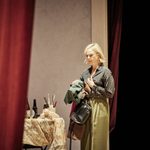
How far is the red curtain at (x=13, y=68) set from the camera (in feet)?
4.78

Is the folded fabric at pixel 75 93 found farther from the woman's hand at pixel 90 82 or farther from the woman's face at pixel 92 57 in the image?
the woman's face at pixel 92 57

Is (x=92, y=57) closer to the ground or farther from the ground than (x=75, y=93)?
farther from the ground

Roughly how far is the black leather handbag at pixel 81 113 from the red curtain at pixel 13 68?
65.9 inches

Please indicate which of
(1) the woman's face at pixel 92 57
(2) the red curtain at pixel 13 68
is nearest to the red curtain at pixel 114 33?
(1) the woman's face at pixel 92 57

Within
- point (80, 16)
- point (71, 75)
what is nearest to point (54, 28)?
point (80, 16)

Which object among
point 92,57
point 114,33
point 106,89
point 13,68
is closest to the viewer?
point 13,68

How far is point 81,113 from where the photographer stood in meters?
3.15

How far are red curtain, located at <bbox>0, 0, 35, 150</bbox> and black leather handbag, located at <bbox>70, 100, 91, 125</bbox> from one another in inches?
65.9

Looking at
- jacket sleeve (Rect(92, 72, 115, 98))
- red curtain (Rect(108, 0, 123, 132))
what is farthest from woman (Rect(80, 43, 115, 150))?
red curtain (Rect(108, 0, 123, 132))

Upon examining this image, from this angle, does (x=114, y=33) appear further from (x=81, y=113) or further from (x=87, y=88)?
(x=81, y=113)

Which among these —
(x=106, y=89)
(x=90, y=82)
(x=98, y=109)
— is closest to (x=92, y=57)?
(x=90, y=82)

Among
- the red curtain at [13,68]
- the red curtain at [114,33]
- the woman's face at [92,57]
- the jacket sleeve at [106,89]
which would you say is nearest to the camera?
the red curtain at [13,68]

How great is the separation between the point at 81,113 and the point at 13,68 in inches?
69.0

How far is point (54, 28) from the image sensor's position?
425cm
